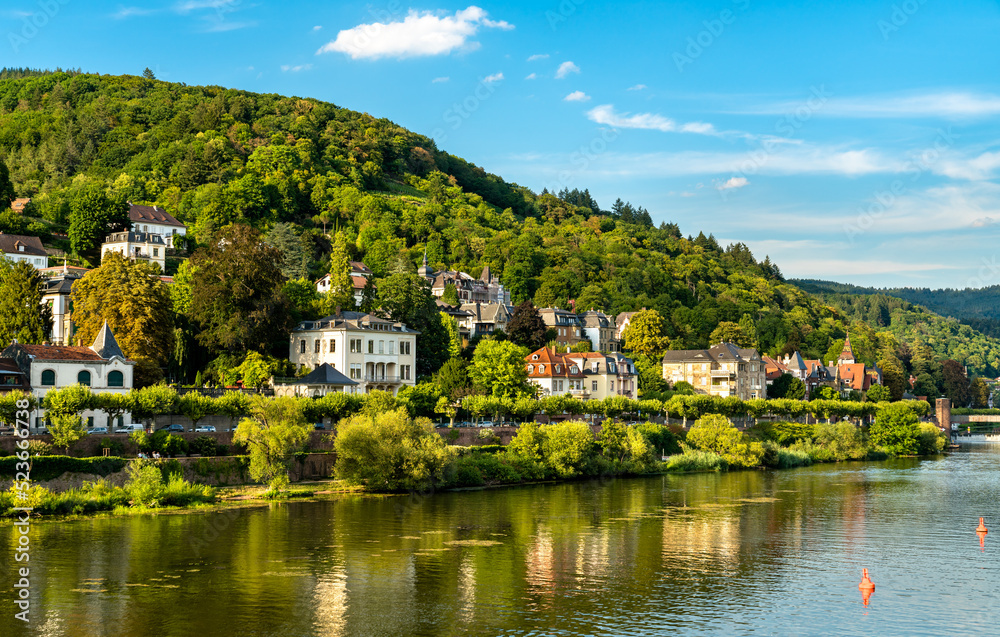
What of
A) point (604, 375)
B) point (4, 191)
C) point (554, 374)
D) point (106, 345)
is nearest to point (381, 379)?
point (554, 374)

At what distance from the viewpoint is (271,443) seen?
58750 mm

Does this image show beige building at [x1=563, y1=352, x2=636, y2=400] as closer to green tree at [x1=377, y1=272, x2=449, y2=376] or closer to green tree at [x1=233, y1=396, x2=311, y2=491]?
green tree at [x1=377, y1=272, x2=449, y2=376]

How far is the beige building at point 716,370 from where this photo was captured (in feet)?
409

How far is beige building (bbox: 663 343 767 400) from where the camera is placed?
12456 centimetres

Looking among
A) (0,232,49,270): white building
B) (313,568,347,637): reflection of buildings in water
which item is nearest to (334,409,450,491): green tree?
(313,568,347,637): reflection of buildings in water

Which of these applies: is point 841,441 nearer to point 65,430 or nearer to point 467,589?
point 467,589

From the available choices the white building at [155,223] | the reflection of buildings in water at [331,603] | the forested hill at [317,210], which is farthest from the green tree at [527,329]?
the reflection of buildings in water at [331,603]

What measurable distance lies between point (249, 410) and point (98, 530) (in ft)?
62.6

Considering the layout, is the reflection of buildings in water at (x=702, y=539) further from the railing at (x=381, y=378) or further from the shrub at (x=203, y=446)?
the railing at (x=381, y=378)

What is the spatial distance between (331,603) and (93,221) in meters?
99.6

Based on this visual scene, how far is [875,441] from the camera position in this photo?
346 feet

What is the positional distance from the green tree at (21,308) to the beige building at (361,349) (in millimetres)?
23132

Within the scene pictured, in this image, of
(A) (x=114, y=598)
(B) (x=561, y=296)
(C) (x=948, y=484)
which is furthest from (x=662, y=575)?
(B) (x=561, y=296)

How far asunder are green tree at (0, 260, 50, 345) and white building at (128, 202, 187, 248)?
41.7m
